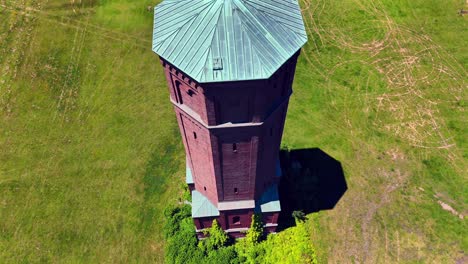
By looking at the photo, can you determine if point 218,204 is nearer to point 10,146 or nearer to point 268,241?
point 268,241

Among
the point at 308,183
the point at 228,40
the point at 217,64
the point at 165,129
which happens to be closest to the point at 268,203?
the point at 308,183

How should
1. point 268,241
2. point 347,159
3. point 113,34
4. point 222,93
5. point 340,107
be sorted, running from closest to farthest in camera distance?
point 222,93 < point 268,241 < point 347,159 < point 340,107 < point 113,34

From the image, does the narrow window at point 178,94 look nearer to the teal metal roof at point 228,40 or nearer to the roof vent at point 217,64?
the teal metal roof at point 228,40

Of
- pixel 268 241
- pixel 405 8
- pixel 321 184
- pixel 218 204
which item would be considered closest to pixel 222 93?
pixel 218 204

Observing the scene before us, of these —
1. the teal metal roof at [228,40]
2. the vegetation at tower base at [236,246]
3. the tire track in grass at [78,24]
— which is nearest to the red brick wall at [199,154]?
the vegetation at tower base at [236,246]

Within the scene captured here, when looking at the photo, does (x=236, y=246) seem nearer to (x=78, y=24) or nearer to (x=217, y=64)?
(x=217, y=64)

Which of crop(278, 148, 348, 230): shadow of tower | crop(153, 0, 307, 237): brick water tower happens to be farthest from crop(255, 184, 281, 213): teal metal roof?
crop(153, 0, 307, 237): brick water tower
